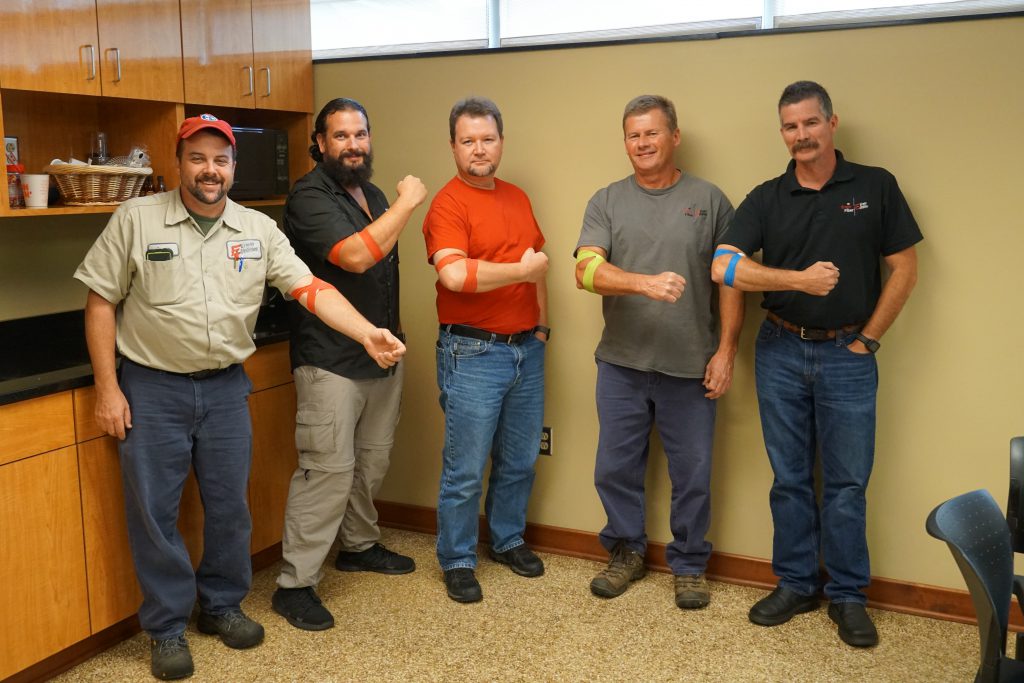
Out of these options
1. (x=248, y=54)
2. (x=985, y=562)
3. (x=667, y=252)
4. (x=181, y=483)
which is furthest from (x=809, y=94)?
(x=181, y=483)

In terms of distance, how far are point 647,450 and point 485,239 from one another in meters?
0.96

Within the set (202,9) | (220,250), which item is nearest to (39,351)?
(220,250)

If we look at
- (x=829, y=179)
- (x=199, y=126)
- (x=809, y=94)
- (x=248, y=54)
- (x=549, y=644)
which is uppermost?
(x=248, y=54)

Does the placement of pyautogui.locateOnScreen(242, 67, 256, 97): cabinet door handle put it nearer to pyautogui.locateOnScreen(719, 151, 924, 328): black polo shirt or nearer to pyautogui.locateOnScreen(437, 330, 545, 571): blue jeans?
pyautogui.locateOnScreen(437, 330, 545, 571): blue jeans

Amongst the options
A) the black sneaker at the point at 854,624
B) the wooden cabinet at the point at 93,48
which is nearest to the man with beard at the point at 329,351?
the wooden cabinet at the point at 93,48

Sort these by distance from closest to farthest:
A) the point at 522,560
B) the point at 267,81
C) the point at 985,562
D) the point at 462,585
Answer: the point at 985,562, the point at 462,585, the point at 522,560, the point at 267,81

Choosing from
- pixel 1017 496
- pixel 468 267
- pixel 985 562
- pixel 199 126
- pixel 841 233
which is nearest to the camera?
pixel 985 562

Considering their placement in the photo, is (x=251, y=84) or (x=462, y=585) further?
(x=251, y=84)

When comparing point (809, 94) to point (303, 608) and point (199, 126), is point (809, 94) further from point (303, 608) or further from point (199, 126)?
point (303, 608)

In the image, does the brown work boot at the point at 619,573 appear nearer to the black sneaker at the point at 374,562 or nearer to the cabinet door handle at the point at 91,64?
the black sneaker at the point at 374,562

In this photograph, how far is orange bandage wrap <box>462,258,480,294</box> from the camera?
291 cm

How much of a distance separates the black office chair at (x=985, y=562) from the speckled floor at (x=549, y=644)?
41.2 inches

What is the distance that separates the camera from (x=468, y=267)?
115 inches

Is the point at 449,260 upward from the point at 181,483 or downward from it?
upward
